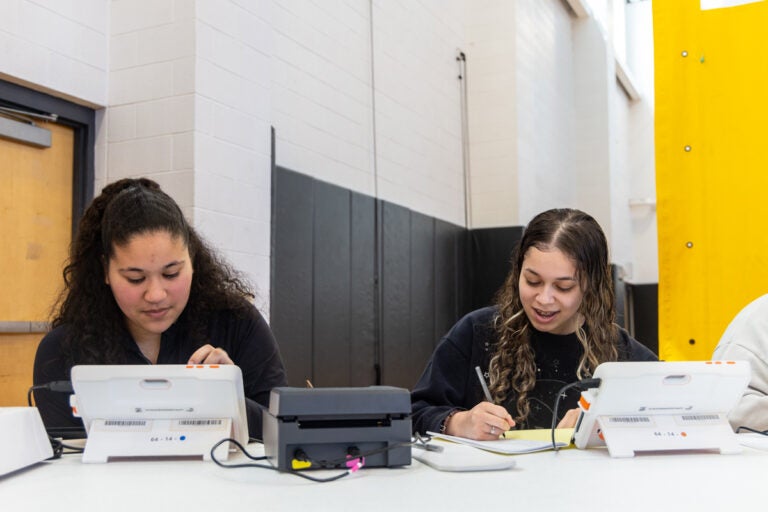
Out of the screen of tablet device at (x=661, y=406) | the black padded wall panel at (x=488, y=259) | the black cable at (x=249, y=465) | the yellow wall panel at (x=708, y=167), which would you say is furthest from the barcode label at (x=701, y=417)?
the black padded wall panel at (x=488, y=259)

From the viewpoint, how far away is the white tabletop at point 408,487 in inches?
33.7

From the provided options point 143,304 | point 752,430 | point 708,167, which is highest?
point 708,167

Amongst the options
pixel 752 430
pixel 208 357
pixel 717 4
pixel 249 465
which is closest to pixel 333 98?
pixel 717 4

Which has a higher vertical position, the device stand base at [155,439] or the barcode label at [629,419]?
Result: the barcode label at [629,419]

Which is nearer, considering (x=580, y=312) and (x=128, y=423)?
(x=128, y=423)

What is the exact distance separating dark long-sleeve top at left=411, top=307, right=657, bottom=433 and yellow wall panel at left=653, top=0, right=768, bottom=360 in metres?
0.72

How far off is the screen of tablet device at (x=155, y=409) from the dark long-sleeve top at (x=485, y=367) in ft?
2.06

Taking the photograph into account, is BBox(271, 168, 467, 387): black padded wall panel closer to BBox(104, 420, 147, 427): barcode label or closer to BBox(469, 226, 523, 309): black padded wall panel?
BBox(469, 226, 523, 309): black padded wall panel

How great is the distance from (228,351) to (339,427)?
69 cm

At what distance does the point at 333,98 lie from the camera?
4.00 meters

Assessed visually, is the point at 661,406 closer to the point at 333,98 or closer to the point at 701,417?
the point at 701,417

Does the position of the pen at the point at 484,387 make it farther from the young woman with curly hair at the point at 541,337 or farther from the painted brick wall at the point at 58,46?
the painted brick wall at the point at 58,46

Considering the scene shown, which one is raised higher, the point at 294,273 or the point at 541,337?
the point at 294,273

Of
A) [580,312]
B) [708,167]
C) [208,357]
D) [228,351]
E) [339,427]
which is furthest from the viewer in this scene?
[708,167]
